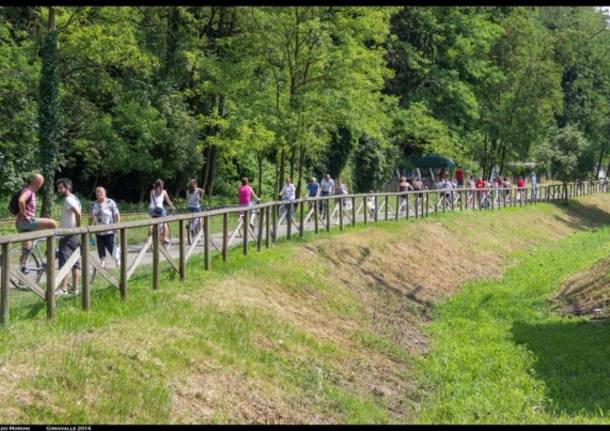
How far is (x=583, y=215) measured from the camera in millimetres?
49094

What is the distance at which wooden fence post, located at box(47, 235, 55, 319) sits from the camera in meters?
8.84

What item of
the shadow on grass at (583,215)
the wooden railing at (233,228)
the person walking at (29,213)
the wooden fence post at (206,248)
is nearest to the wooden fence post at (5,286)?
the wooden railing at (233,228)

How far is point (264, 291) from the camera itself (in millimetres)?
13500

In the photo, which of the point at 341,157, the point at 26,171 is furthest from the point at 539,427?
the point at 341,157

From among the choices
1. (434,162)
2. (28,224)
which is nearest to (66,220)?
(28,224)

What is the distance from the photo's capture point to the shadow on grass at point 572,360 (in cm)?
1029

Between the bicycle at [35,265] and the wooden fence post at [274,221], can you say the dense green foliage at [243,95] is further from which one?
the bicycle at [35,265]

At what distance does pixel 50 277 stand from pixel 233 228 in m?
14.1

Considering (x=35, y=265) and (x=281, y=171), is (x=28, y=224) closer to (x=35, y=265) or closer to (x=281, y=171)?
(x=35, y=265)

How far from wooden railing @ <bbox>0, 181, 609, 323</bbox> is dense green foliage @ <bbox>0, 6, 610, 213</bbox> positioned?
11.8ft

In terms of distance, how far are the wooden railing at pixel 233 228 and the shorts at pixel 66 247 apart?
0.15 m

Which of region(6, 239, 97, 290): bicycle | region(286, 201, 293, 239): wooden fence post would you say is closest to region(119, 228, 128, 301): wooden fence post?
region(6, 239, 97, 290): bicycle

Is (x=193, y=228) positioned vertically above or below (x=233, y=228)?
above

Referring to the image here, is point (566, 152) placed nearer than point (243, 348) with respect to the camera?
No
